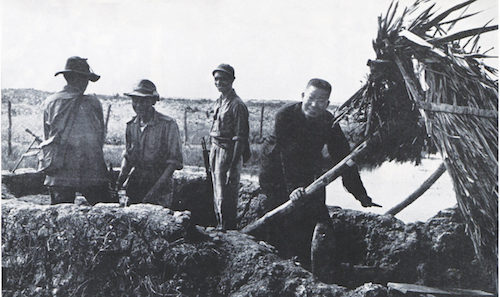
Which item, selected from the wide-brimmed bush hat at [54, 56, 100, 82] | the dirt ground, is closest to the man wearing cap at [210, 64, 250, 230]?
the dirt ground

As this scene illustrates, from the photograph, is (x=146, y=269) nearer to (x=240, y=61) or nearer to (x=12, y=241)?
(x=12, y=241)

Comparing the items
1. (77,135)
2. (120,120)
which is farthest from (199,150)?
(77,135)

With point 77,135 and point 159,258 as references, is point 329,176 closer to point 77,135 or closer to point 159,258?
point 159,258

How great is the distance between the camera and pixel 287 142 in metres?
4.11

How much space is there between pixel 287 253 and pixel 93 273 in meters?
1.78

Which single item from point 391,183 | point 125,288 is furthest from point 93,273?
point 391,183

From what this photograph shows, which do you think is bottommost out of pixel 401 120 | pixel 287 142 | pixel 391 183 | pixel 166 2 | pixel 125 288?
pixel 125 288

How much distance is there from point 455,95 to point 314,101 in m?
1.11

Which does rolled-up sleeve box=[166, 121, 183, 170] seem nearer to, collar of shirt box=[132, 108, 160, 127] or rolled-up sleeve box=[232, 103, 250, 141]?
collar of shirt box=[132, 108, 160, 127]

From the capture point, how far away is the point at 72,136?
4438mm

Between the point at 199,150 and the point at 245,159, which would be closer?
the point at 245,159

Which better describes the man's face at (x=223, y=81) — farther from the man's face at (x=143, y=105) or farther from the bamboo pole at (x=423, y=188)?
the bamboo pole at (x=423, y=188)

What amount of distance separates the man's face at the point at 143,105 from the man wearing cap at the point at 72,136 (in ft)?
1.10

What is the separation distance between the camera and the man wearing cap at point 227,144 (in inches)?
181
